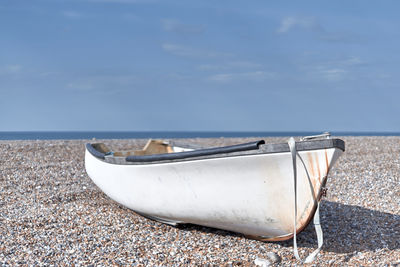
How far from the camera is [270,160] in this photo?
519cm

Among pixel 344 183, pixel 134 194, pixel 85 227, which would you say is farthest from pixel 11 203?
pixel 344 183

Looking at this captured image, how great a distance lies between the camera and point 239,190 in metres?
5.54

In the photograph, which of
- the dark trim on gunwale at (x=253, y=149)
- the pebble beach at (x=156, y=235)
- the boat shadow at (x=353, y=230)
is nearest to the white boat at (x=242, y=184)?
the dark trim on gunwale at (x=253, y=149)

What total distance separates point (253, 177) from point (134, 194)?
2.35 m

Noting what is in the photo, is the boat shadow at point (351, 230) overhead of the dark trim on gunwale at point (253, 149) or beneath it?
beneath

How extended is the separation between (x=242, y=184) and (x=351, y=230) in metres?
2.54

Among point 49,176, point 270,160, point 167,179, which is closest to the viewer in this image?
point 270,160

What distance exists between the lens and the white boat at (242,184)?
5.10 meters

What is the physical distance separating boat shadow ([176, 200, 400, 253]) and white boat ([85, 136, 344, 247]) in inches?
28.1

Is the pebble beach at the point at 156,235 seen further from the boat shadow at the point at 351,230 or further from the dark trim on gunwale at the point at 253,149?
the dark trim on gunwale at the point at 253,149

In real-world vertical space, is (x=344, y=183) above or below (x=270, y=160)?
below

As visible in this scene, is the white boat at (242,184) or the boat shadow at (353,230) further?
the boat shadow at (353,230)

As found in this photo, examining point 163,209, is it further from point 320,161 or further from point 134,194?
point 320,161

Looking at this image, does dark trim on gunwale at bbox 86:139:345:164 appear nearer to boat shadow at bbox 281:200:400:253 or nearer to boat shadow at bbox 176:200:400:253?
boat shadow at bbox 176:200:400:253
